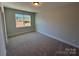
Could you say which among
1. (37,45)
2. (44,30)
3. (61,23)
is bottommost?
(37,45)

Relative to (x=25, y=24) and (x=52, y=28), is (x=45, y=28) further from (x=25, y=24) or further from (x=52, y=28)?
(x=25, y=24)

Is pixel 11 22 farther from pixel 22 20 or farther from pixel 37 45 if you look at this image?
pixel 37 45

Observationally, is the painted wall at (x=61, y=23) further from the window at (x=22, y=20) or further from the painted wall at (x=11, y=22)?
the painted wall at (x=11, y=22)

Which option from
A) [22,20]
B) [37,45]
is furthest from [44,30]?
[22,20]

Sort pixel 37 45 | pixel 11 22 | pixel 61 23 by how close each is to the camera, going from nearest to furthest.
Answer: pixel 11 22
pixel 37 45
pixel 61 23

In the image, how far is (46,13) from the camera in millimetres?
1854

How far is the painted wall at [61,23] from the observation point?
183cm

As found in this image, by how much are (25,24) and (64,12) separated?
39.6 inches

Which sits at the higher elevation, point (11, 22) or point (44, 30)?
point (11, 22)

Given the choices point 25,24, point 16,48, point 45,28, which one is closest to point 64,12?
point 45,28

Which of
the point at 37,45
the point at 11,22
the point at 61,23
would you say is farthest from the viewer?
the point at 61,23

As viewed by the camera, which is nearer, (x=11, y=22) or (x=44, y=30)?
(x=11, y=22)

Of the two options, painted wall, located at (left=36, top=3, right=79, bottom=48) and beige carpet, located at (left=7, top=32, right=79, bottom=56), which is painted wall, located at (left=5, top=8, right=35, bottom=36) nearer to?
beige carpet, located at (left=7, top=32, right=79, bottom=56)

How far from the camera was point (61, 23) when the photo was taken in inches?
77.9
